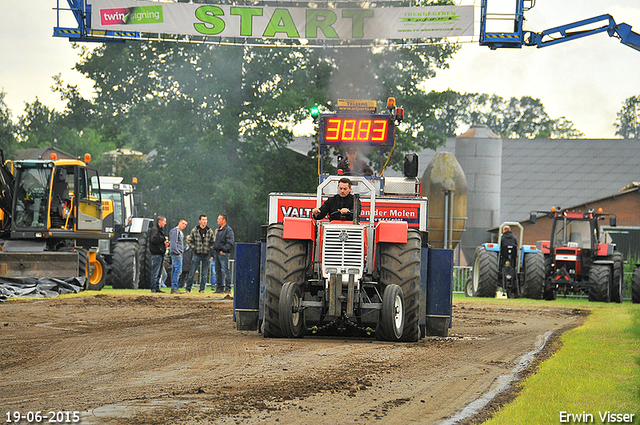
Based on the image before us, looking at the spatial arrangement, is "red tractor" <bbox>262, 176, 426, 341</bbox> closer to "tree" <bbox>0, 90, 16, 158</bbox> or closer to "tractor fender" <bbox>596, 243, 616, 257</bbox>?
"tractor fender" <bbox>596, 243, 616, 257</bbox>

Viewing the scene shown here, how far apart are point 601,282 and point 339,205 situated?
52.7 ft

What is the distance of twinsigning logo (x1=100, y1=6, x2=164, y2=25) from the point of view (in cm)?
2481

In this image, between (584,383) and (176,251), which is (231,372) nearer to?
(584,383)

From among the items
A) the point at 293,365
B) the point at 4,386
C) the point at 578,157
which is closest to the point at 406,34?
the point at 293,365

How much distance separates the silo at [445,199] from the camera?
109ft

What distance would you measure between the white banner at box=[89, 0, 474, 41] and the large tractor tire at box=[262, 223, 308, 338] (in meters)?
14.4

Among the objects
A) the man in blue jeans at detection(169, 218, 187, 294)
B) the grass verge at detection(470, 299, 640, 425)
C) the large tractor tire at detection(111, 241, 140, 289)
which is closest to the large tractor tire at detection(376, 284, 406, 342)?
the grass verge at detection(470, 299, 640, 425)

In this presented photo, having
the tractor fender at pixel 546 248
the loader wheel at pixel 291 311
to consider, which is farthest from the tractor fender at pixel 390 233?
the tractor fender at pixel 546 248

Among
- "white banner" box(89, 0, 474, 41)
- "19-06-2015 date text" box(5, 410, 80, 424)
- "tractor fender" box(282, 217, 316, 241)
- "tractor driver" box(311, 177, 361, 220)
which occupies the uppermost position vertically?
"white banner" box(89, 0, 474, 41)

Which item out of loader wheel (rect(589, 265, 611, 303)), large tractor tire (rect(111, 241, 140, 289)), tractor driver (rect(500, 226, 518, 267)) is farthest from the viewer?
tractor driver (rect(500, 226, 518, 267))

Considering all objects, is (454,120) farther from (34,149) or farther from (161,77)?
(161,77)

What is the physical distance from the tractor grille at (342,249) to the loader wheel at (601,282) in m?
16.3

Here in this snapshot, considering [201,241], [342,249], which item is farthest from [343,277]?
[201,241]

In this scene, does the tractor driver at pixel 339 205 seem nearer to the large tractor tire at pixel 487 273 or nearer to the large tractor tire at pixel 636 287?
the large tractor tire at pixel 636 287
